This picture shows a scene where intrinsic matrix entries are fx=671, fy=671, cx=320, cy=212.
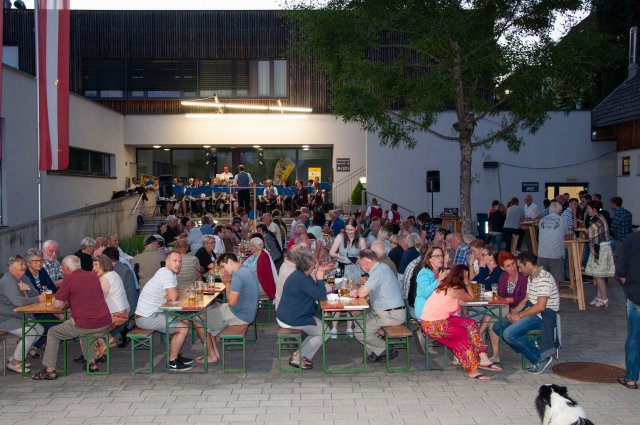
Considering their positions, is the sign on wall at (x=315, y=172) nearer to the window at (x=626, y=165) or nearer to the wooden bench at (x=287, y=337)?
the window at (x=626, y=165)

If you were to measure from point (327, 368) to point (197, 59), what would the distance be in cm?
2091

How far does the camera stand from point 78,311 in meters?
7.92

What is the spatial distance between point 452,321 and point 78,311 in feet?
14.6

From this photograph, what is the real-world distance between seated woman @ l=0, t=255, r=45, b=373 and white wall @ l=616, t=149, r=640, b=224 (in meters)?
18.1

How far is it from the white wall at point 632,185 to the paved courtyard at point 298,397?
A: 44.5 ft

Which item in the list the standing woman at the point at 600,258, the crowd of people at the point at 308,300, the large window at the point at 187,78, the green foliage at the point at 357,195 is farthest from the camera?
the large window at the point at 187,78

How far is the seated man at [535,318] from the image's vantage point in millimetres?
8102

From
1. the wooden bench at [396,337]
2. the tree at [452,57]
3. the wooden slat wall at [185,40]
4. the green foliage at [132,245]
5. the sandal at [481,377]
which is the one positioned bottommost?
the sandal at [481,377]

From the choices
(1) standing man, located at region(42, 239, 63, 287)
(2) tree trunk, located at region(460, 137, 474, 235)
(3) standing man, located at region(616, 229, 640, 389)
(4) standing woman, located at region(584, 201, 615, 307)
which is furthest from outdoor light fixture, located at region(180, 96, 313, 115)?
(3) standing man, located at region(616, 229, 640, 389)

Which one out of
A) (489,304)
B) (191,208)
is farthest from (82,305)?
(191,208)

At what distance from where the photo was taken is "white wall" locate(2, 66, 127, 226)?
17.1 meters

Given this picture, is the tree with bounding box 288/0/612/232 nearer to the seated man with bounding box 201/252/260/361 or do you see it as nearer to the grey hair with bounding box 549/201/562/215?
the grey hair with bounding box 549/201/562/215

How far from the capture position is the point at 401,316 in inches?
337

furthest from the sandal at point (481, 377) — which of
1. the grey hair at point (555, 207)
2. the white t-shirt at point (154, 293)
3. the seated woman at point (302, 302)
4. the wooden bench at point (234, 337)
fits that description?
the grey hair at point (555, 207)
